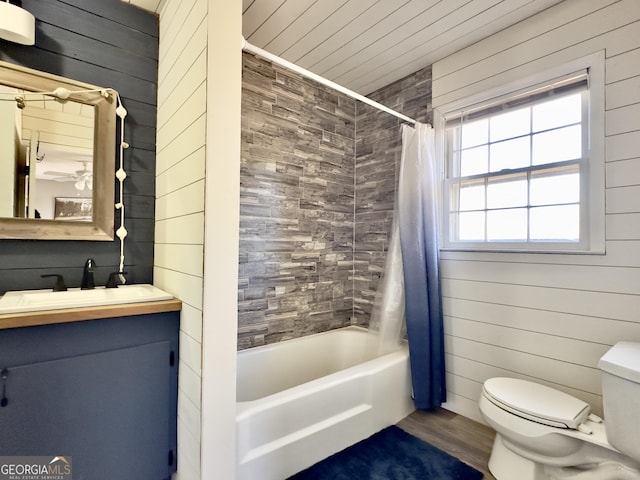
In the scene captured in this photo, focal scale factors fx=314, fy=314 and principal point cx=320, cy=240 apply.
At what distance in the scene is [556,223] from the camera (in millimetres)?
1807

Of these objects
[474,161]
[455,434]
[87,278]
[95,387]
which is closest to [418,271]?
[474,161]

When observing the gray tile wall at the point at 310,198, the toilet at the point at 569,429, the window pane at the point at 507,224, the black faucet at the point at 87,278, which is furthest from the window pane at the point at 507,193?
the black faucet at the point at 87,278

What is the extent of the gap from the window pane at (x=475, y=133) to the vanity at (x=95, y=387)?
6.98 ft

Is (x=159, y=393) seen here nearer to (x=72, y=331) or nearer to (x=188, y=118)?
(x=72, y=331)

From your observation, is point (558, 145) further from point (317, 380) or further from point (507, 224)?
point (317, 380)

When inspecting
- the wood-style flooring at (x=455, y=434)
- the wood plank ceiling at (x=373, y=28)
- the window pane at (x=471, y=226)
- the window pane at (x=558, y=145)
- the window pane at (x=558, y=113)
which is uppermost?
the wood plank ceiling at (x=373, y=28)

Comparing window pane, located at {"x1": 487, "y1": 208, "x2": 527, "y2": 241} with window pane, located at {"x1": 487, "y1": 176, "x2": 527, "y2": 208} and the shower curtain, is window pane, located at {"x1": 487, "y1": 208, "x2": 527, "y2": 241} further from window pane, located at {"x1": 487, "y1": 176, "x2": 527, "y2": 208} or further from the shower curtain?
the shower curtain

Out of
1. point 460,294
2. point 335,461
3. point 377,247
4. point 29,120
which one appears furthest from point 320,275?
point 29,120

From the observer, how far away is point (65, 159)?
66.4 inches

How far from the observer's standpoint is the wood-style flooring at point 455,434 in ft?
5.73

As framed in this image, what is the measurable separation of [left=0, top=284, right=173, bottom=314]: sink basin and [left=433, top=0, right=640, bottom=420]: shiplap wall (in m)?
1.90

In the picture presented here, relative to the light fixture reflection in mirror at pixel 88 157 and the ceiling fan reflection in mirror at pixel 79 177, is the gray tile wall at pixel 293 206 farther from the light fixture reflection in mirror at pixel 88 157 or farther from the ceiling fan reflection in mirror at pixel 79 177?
the ceiling fan reflection in mirror at pixel 79 177

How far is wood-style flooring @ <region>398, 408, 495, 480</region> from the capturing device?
1.75 metres

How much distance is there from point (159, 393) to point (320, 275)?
4.85ft
